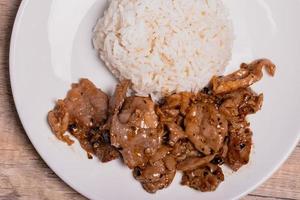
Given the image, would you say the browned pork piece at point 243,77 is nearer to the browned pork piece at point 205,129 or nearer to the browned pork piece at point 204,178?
the browned pork piece at point 205,129

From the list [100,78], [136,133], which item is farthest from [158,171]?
[100,78]

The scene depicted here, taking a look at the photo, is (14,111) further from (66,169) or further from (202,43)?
(202,43)

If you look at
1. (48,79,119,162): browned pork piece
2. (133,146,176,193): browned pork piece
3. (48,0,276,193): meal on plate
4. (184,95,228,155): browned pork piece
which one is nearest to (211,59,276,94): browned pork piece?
(48,0,276,193): meal on plate

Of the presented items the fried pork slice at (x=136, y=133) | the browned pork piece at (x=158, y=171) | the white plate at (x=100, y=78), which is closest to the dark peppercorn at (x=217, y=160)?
the white plate at (x=100, y=78)

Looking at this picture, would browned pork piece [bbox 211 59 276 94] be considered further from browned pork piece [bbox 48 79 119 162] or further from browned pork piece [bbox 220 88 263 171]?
browned pork piece [bbox 48 79 119 162]

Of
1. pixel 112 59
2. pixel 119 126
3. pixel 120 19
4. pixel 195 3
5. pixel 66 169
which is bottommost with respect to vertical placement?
pixel 66 169

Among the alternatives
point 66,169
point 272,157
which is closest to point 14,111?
point 66,169

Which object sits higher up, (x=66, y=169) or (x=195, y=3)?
(x=195, y=3)
